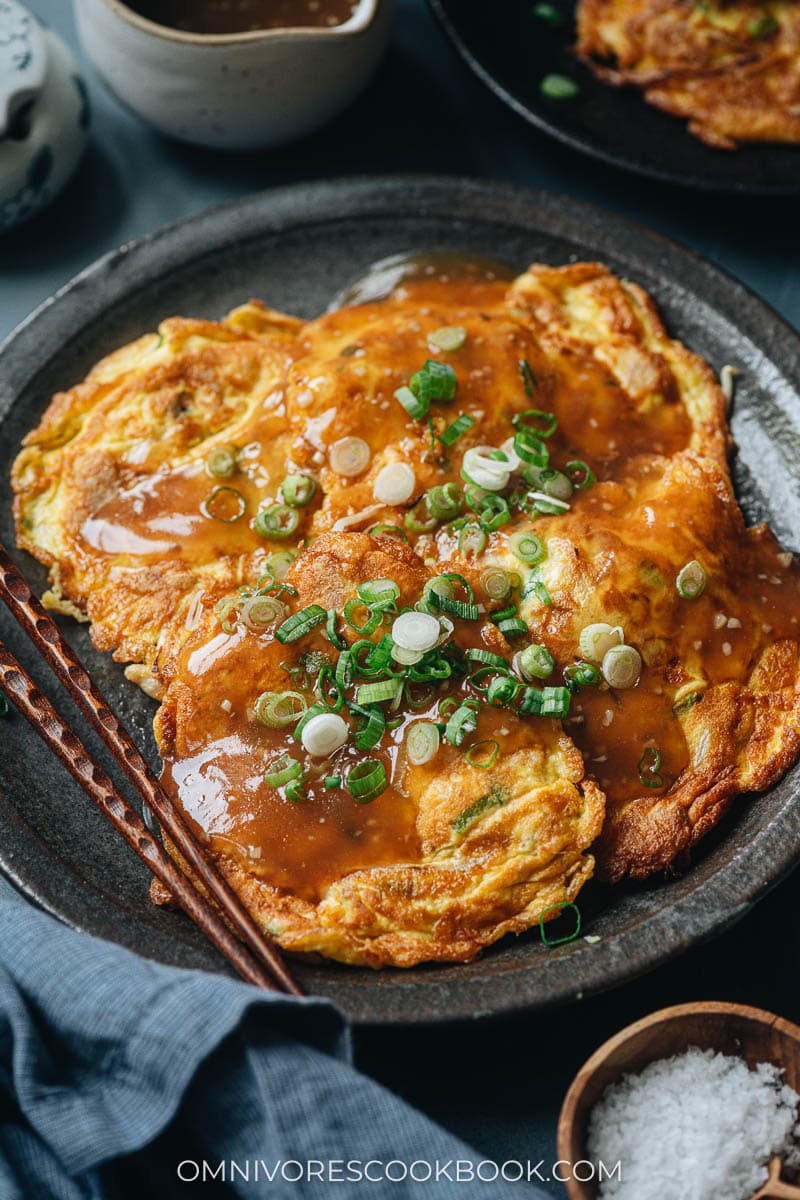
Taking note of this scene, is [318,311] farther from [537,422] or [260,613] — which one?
[260,613]

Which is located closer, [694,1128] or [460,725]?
[694,1128]

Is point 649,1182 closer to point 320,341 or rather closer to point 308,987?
point 308,987

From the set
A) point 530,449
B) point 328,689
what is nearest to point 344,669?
point 328,689

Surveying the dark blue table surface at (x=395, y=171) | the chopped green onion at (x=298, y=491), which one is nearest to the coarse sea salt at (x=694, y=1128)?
the chopped green onion at (x=298, y=491)

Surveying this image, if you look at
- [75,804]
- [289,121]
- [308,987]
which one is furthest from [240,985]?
[289,121]

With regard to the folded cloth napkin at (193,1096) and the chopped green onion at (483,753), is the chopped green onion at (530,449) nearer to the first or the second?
the chopped green onion at (483,753)

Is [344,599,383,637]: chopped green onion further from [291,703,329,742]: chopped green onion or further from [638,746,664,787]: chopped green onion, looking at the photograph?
[638,746,664,787]: chopped green onion
